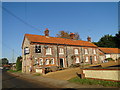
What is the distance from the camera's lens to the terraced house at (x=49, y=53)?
24.4 metres

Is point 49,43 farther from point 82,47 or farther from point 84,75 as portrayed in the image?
point 84,75

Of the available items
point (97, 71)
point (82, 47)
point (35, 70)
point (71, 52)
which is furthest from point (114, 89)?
point (82, 47)

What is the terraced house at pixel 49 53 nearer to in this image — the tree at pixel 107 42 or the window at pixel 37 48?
the window at pixel 37 48

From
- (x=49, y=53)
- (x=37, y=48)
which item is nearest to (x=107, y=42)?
(x=49, y=53)

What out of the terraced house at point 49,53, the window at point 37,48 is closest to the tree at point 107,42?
the terraced house at point 49,53

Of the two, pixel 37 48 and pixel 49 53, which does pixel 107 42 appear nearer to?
pixel 49 53

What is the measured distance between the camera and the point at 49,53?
1046 inches

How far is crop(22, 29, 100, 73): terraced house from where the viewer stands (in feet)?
Result: 80.1

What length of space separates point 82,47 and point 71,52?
4871mm

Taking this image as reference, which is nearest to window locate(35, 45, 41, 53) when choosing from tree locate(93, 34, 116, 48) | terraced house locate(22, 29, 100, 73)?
terraced house locate(22, 29, 100, 73)

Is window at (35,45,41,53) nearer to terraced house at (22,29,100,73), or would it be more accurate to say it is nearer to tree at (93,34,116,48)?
terraced house at (22,29,100,73)

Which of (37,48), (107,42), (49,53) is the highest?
(107,42)

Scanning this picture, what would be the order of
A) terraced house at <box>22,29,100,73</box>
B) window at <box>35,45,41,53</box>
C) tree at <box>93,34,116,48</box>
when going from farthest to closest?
tree at <box>93,34,116,48</box> < window at <box>35,45,41,53</box> < terraced house at <box>22,29,100,73</box>

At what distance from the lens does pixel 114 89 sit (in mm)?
8641
